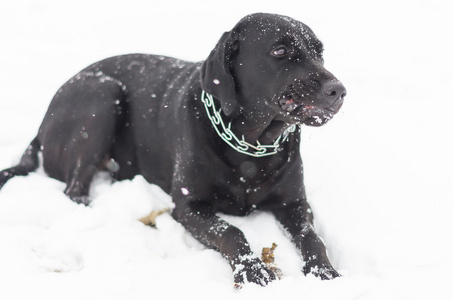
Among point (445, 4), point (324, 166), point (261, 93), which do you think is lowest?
point (324, 166)

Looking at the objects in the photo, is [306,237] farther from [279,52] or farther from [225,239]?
Result: [279,52]

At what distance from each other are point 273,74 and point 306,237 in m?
0.95

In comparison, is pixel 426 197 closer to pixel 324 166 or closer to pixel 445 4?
pixel 324 166

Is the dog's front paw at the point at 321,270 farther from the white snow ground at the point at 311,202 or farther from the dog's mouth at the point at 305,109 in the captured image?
the dog's mouth at the point at 305,109

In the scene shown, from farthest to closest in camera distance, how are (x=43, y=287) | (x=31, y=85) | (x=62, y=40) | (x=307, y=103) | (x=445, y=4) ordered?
1. (x=445, y=4)
2. (x=62, y=40)
3. (x=31, y=85)
4. (x=307, y=103)
5. (x=43, y=287)

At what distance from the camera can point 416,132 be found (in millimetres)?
4336

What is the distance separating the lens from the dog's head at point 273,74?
2.71 m

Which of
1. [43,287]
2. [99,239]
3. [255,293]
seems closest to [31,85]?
[99,239]

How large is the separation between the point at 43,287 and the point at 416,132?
323 cm

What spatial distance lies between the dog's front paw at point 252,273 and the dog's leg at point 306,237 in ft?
0.88

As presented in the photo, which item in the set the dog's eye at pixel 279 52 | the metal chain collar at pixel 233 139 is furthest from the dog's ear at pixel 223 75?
the dog's eye at pixel 279 52

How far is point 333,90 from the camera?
2.64 m

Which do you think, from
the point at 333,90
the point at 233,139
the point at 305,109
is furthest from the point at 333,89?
the point at 233,139

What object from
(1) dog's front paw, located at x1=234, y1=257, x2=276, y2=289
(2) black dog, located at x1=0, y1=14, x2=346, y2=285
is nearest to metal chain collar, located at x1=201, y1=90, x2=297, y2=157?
(2) black dog, located at x1=0, y1=14, x2=346, y2=285
